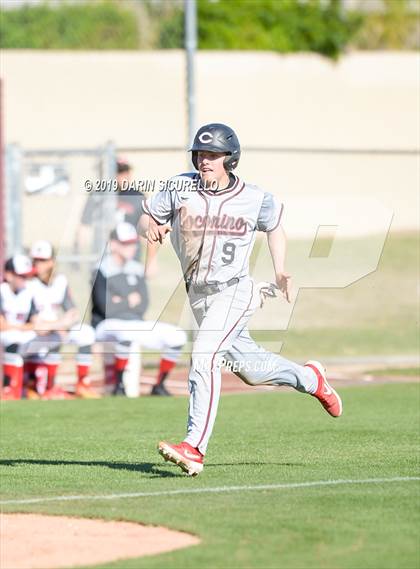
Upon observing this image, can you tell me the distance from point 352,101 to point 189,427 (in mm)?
19696

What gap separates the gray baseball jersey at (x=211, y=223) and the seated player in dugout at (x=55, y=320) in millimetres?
5386

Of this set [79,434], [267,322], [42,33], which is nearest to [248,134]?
Result: [42,33]

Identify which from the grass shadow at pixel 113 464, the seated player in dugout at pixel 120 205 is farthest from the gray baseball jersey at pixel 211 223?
the seated player in dugout at pixel 120 205

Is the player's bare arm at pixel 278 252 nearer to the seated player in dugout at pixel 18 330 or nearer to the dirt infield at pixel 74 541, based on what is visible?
the dirt infield at pixel 74 541

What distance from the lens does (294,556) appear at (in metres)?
5.73

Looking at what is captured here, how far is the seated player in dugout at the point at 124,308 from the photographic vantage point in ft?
44.2

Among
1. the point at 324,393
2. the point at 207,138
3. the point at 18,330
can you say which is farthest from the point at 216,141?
the point at 18,330

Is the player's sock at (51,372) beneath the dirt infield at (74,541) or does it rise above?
beneath

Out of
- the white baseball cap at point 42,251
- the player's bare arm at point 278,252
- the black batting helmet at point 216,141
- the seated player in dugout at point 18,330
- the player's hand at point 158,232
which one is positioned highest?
the black batting helmet at point 216,141

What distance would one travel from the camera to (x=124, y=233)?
13602 mm

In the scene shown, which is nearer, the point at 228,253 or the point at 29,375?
the point at 228,253

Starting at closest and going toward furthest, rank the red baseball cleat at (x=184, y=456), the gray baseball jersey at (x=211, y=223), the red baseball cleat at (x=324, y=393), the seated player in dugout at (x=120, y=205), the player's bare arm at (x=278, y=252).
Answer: the red baseball cleat at (x=184, y=456) < the gray baseball jersey at (x=211, y=223) < the player's bare arm at (x=278, y=252) < the red baseball cleat at (x=324, y=393) < the seated player in dugout at (x=120, y=205)

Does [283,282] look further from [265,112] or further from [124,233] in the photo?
[265,112]

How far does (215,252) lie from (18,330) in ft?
18.7
